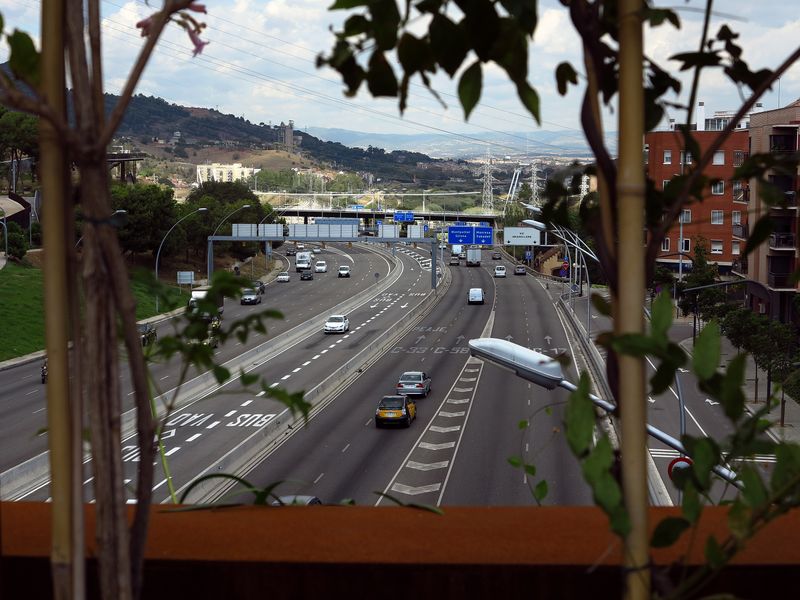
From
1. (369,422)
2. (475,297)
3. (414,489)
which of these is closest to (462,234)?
(475,297)

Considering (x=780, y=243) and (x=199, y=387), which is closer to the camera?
(x=199, y=387)

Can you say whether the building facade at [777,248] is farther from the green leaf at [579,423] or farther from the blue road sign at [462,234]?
the green leaf at [579,423]

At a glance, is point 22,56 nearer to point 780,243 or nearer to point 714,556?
point 714,556

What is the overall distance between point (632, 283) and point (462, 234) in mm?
70230

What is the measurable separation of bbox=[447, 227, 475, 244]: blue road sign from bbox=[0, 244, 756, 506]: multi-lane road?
1849 centimetres

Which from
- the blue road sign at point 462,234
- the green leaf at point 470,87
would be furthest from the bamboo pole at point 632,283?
the blue road sign at point 462,234

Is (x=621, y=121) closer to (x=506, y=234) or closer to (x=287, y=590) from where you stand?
(x=287, y=590)

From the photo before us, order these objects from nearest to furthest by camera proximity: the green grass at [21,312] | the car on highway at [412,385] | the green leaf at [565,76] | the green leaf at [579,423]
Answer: the green leaf at [579,423] → the green leaf at [565,76] → the car on highway at [412,385] → the green grass at [21,312]

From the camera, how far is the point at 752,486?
145 centimetres

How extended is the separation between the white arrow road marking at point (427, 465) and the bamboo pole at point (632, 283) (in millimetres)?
22047

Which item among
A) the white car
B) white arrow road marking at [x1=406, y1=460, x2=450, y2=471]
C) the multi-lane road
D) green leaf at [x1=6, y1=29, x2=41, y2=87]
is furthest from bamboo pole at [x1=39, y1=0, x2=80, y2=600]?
the white car

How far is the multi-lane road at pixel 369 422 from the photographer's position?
21.3 metres

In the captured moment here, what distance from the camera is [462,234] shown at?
71.4m

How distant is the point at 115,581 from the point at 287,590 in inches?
17.7
